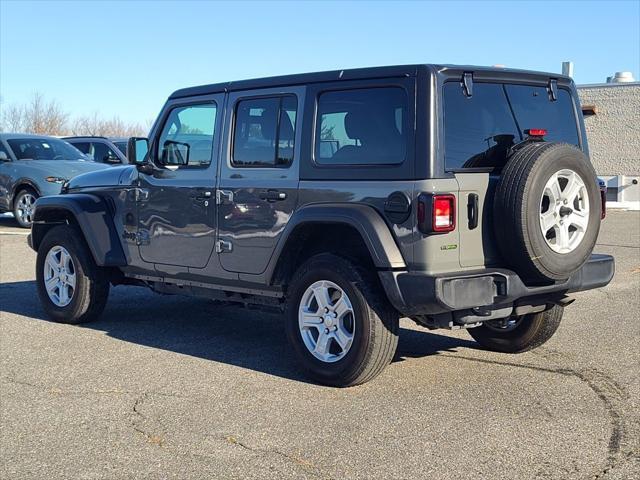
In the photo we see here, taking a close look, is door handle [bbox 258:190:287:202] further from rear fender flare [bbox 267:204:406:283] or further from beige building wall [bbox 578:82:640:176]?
beige building wall [bbox 578:82:640:176]

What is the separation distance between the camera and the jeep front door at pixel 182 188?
6473 mm

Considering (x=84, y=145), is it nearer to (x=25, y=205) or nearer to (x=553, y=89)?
(x=25, y=205)

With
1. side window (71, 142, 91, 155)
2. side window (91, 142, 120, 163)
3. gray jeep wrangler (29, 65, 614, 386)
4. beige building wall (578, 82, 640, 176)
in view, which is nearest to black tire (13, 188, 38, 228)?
side window (91, 142, 120, 163)

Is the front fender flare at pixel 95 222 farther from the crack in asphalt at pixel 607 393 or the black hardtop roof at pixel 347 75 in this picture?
the crack in asphalt at pixel 607 393

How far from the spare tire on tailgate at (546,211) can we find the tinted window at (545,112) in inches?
18.6

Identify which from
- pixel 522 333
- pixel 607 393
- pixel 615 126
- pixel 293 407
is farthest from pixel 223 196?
pixel 615 126

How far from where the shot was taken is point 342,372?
541cm

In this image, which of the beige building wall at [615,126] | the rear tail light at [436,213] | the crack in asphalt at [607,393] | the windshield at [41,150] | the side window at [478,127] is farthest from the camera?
the beige building wall at [615,126]

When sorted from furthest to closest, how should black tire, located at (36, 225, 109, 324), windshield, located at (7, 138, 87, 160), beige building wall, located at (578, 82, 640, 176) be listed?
1. beige building wall, located at (578, 82, 640, 176)
2. windshield, located at (7, 138, 87, 160)
3. black tire, located at (36, 225, 109, 324)

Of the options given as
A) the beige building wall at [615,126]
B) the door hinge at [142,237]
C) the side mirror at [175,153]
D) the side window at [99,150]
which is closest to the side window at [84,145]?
the side window at [99,150]

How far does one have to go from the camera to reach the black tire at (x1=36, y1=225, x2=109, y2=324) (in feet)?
24.5

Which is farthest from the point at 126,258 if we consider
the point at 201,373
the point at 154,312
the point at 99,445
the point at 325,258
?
the point at 99,445

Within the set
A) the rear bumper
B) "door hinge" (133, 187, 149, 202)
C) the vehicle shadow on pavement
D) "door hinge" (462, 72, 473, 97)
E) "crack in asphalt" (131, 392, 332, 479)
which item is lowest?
"crack in asphalt" (131, 392, 332, 479)

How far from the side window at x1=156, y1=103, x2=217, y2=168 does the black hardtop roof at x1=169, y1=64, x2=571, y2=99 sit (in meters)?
0.17
